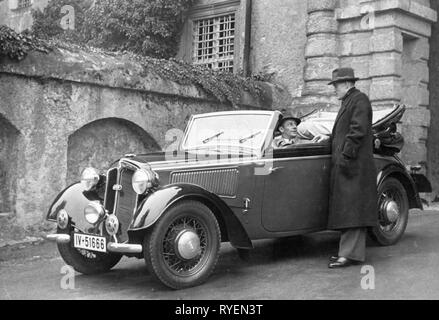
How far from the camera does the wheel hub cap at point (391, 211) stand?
6.26m

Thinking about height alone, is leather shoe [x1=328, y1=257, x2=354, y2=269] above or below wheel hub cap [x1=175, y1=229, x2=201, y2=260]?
below

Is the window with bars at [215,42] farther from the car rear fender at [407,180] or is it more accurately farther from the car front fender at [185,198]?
the car front fender at [185,198]

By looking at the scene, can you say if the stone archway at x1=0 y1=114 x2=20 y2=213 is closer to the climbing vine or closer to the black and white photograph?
the black and white photograph

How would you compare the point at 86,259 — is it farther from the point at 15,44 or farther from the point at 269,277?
the point at 15,44

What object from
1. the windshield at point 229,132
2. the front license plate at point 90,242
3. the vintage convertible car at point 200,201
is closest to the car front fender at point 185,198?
the vintage convertible car at point 200,201

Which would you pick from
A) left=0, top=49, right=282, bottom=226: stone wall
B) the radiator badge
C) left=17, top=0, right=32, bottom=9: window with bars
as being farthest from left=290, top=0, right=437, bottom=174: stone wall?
left=17, top=0, right=32, bottom=9: window with bars

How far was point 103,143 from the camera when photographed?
8594 mm

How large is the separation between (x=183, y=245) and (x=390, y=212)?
8.65 ft

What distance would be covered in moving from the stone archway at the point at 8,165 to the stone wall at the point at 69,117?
1 centimetres

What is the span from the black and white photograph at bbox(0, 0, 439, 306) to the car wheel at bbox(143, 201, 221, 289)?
11mm

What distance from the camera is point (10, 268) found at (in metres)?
5.95

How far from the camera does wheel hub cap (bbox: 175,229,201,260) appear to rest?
464 centimetres

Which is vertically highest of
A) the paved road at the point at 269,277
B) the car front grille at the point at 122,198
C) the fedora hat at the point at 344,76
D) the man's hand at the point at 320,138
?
the fedora hat at the point at 344,76
